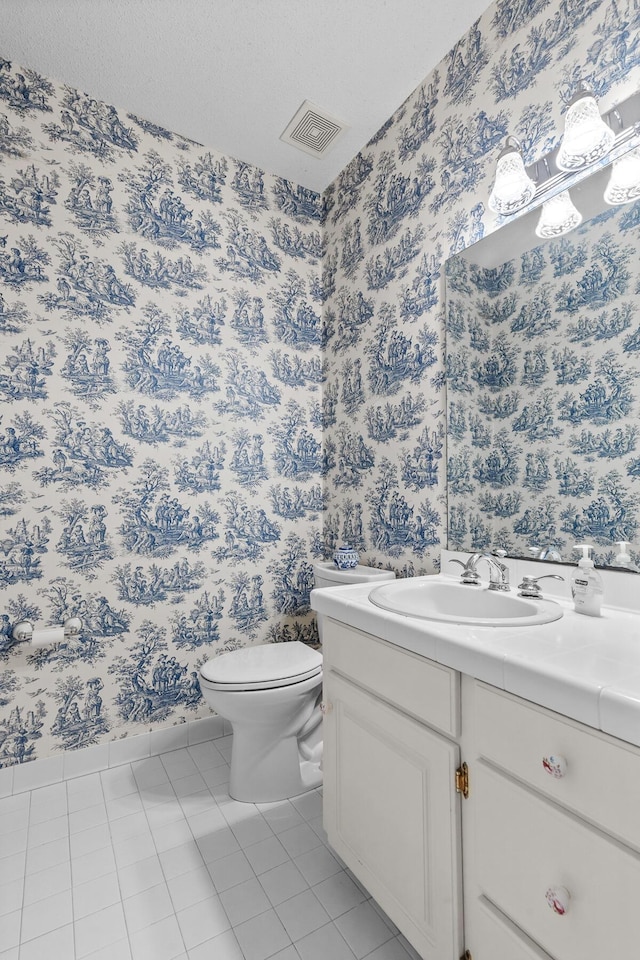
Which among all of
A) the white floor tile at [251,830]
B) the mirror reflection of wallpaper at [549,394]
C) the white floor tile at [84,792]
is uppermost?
the mirror reflection of wallpaper at [549,394]

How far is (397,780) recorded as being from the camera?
1010mm

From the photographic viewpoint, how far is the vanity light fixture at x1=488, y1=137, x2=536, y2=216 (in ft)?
4.34

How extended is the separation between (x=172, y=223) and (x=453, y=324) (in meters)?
1.26

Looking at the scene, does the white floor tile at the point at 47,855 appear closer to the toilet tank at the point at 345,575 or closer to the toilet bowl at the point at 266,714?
the toilet bowl at the point at 266,714

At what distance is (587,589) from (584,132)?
1110 millimetres

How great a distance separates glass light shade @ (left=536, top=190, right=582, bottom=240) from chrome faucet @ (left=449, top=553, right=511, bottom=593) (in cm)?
91

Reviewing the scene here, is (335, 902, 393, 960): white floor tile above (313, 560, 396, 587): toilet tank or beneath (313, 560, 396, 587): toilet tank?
beneath

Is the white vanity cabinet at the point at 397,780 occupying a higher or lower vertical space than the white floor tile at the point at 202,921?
higher

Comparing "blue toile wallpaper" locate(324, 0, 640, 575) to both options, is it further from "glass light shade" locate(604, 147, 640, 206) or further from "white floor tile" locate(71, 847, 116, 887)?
"white floor tile" locate(71, 847, 116, 887)

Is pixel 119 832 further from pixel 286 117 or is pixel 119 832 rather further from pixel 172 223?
pixel 286 117

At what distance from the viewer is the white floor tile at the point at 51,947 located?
3.46ft

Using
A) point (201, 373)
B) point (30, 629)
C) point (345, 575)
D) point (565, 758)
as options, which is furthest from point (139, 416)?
point (565, 758)

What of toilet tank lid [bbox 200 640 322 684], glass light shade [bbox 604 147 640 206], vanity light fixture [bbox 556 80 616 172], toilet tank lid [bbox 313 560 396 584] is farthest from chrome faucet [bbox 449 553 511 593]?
vanity light fixture [bbox 556 80 616 172]

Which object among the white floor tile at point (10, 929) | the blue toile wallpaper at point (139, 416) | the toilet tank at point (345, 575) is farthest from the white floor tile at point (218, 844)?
the toilet tank at point (345, 575)
